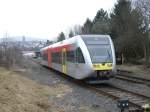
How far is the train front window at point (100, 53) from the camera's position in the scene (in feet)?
73.9

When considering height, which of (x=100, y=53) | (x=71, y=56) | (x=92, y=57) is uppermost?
(x=100, y=53)

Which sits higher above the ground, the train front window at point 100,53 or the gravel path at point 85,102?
the train front window at point 100,53

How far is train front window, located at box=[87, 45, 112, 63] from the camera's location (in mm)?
22516

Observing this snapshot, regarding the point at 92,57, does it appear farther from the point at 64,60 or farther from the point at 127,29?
the point at 127,29

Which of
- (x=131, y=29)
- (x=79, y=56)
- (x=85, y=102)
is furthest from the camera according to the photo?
(x=131, y=29)

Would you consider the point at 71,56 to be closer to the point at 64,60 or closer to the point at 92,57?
the point at 64,60

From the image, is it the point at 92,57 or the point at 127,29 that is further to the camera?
the point at 127,29

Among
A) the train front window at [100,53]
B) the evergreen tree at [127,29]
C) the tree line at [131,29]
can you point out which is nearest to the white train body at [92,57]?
the train front window at [100,53]

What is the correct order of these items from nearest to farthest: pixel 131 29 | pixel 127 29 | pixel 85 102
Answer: pixel 85 102 < pixel 131 29 < pixel 127 29

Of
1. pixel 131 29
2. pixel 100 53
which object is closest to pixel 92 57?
pixel 100 53

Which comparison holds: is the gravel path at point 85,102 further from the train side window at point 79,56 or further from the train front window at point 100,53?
the train side window at point 79,56

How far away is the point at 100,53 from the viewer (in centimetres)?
2292

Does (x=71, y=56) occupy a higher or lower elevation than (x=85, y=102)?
higher

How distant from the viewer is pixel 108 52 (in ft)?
75.8
